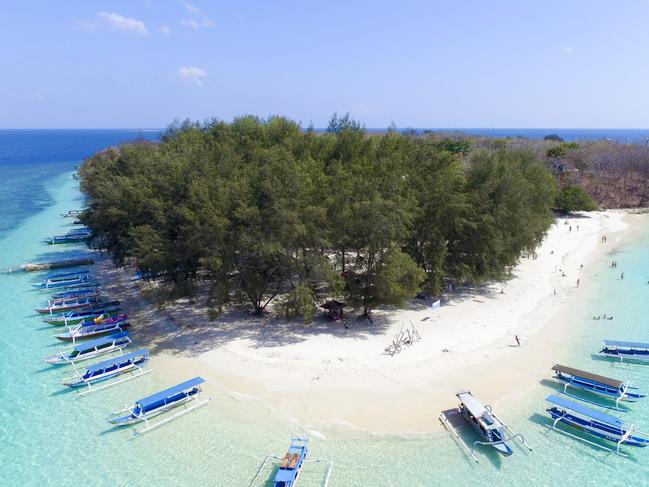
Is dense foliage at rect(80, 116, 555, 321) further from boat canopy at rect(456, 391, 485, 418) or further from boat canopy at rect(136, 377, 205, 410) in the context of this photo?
boat canopy at rect(456, 391, 485, 418)

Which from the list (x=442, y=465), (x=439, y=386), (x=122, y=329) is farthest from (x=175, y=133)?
(x=442, y=465)

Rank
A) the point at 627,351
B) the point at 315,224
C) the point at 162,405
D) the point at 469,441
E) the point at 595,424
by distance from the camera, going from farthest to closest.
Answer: the point at 315,224
the point at 627,351
the point at 162,405
the point at 595,424
the point at 469,441

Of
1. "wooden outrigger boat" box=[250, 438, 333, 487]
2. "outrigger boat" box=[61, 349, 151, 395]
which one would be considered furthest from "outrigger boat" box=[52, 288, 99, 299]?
"wooden outrigger boat" box=[250, 438, 333, 487]

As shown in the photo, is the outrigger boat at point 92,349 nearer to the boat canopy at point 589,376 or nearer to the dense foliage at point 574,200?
the boat canopy at point 589,376

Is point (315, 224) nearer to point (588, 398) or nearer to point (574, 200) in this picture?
point (588, 398)

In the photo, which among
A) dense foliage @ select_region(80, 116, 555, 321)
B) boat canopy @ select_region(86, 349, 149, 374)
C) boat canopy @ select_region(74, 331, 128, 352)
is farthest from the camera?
dense foliage @ select_region(80, 116, 555, 321)

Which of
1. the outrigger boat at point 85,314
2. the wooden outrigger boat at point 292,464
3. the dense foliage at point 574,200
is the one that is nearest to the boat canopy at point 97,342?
the outrigger boat at point 85,314

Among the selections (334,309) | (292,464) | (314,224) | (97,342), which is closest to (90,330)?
(97,342)
